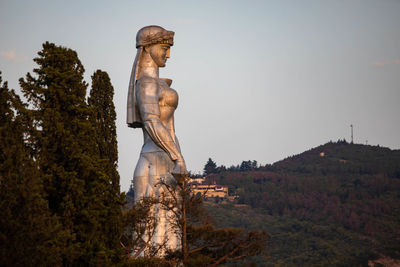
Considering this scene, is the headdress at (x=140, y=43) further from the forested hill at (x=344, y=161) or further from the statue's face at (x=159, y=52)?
the forested hill at (x=344, y=161)

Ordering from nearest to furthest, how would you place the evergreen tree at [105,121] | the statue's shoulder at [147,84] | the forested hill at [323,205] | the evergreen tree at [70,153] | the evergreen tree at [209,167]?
the evergreen tree at [70,153], the evergreen tree at [105,121], the statue's shoulder at [147,84], the forested hill at [323,205], the evergreen tree at [209,167]

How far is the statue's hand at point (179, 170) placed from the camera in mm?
15906

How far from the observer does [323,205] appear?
2694 inches

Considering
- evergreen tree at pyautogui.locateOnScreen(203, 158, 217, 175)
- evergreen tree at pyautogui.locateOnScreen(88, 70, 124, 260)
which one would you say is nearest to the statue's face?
evergreen tree at pyautogui.locateOnScreen(88, 70, 124, 260)

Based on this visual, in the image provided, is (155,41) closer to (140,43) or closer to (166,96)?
(140,43)

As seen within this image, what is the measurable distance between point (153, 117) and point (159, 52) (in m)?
1.58

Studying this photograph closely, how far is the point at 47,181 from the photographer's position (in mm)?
13148

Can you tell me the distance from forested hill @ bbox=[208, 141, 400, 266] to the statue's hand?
3046 cm

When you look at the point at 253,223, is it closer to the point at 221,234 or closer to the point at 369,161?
the point at 369,161

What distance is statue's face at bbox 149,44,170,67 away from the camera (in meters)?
16.4

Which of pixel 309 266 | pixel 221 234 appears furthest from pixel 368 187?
pixel 221 234

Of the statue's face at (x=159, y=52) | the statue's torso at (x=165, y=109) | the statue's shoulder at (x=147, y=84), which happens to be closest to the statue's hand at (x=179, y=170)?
the statue's torso at (x=165, y=109)

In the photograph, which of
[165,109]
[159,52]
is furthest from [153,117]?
[159,52]

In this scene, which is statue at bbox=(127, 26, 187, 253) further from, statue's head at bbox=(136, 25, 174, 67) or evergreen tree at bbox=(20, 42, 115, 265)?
evergreen tree at bbox=(20, 42, 115, 265)
